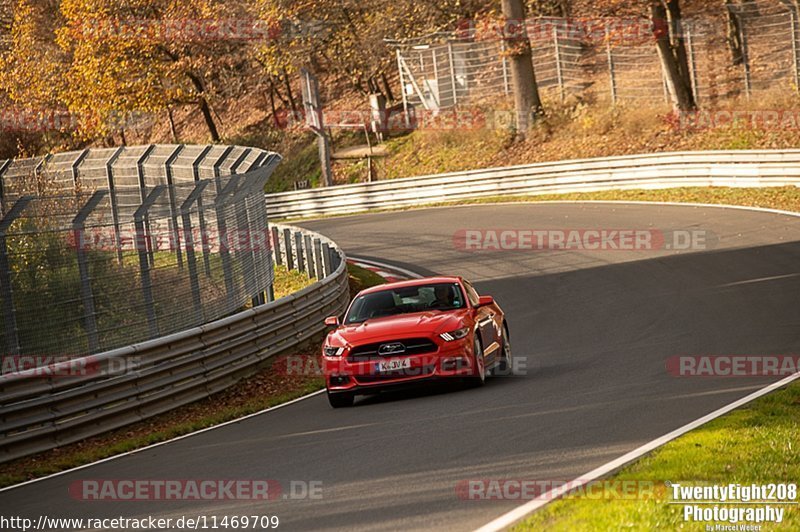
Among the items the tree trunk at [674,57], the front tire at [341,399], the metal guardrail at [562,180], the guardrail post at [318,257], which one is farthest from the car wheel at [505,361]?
the tree trunk at [674,57]

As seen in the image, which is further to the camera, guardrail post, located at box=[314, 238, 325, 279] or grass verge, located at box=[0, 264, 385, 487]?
guardrail post, located at box=[314, 238, 325, 279]

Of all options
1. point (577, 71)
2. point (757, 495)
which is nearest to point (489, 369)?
point (757, 495)

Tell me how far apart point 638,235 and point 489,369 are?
41.1 feet

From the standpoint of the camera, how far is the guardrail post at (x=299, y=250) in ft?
82.7

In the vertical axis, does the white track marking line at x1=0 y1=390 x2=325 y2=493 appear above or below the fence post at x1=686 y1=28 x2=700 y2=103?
below

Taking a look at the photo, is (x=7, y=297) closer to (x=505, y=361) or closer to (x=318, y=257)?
(x=505, y=361)

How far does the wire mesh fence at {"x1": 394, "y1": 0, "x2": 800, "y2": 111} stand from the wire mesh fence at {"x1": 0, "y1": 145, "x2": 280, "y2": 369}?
22049mm

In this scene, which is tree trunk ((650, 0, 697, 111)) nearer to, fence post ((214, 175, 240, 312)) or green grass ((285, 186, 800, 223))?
green grass ((285, 186, 800, 223))

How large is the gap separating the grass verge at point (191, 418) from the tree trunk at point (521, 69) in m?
23.1

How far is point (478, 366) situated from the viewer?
13242mm

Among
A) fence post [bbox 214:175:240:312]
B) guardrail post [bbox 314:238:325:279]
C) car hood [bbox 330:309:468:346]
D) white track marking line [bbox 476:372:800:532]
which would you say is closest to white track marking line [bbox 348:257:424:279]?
guardrail post [bbox 314:238:325:279]

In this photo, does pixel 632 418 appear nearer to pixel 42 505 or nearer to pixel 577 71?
pixel 42 505

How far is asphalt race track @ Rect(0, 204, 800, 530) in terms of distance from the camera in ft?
27.8

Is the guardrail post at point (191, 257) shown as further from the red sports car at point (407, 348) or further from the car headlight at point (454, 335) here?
the car headlight at point (454, 335)
